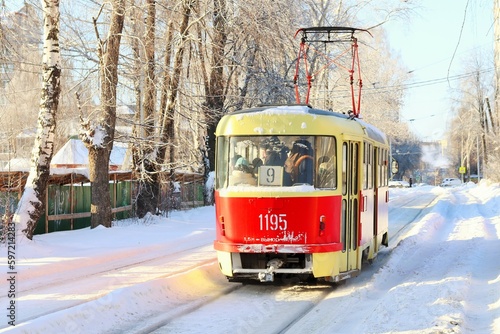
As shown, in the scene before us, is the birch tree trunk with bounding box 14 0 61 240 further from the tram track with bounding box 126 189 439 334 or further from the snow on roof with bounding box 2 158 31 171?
the tram track with bounding box 126 189 439 334

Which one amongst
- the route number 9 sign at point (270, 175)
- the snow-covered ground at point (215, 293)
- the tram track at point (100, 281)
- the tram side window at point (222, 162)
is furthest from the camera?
the tram side window at point (222, 162)

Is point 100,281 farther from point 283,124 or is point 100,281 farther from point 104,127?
point 104,127

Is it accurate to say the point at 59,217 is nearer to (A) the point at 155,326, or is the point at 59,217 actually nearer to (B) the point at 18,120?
(A) the point at 155,326

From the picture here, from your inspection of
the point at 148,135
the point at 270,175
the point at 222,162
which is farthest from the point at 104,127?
the point at 270,175

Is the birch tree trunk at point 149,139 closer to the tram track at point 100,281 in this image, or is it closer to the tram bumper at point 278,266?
the tram track at point 100,281

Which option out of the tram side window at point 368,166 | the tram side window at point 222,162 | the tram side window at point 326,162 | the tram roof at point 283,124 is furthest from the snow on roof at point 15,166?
the tram side window at point 326,162

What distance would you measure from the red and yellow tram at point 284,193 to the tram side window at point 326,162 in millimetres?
11

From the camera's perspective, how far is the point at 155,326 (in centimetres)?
913

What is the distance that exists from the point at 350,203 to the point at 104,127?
424 inches

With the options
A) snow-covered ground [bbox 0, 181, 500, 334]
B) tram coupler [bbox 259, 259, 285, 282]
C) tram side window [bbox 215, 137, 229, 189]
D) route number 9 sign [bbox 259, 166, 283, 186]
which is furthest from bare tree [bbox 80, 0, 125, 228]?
tram coupler [bbox 259, 259, 285, 282]

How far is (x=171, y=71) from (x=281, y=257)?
14153 millimetres

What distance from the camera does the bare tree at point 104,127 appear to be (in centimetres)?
2106

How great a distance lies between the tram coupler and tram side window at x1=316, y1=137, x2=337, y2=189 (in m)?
1.36

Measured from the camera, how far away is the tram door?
1203 cm
